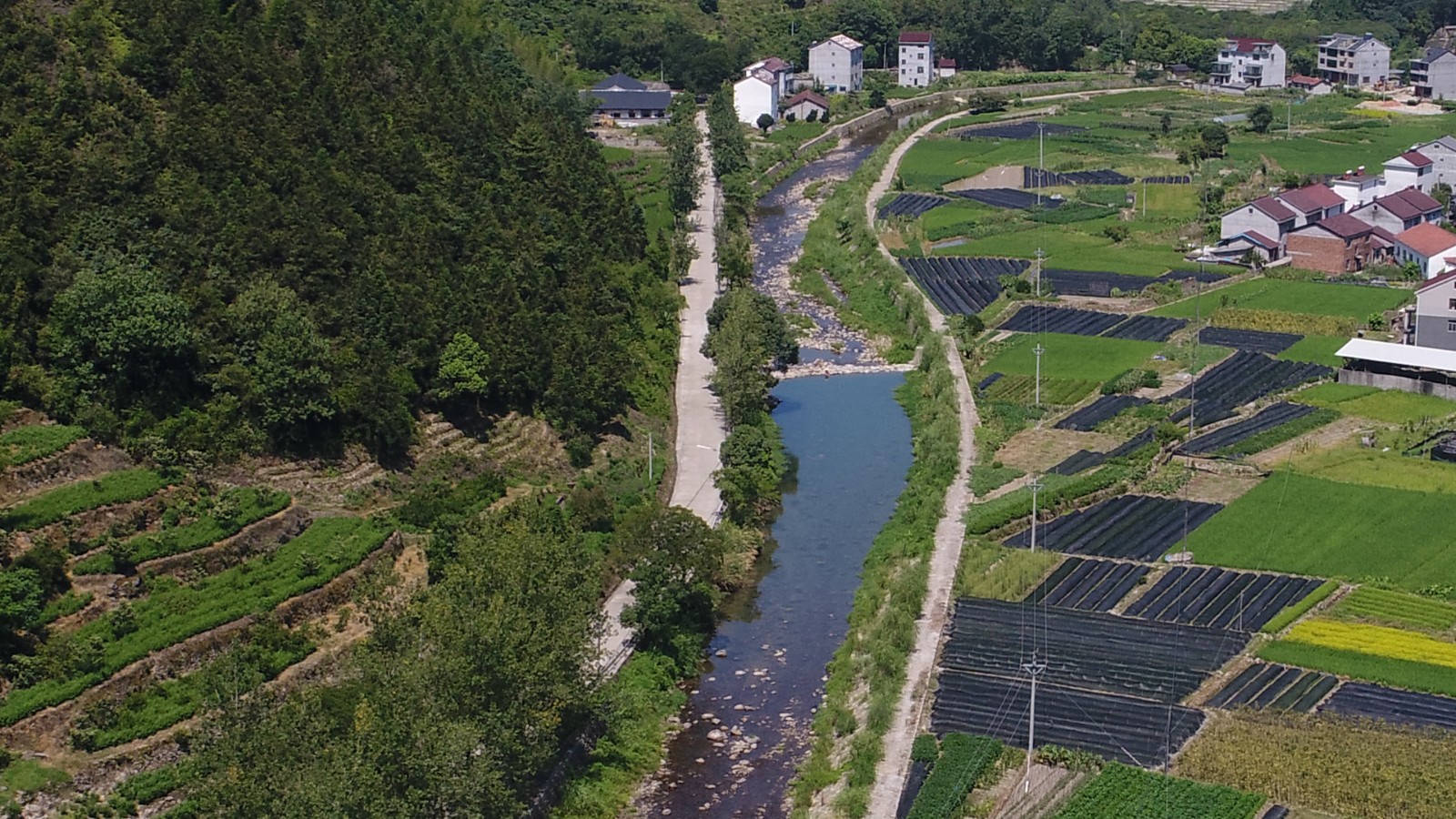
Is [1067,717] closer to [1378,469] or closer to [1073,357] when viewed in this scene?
[1378,469]

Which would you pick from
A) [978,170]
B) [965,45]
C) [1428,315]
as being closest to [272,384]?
[1428,315]

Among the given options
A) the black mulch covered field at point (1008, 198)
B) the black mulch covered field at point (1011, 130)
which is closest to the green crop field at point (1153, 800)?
the black mulch covered field at point (1008, 198)

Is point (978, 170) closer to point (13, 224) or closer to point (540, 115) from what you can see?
point (540, 115)

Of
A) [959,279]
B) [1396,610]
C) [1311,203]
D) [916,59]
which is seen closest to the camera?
[1396,610]

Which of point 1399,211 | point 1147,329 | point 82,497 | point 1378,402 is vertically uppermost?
point 82,497

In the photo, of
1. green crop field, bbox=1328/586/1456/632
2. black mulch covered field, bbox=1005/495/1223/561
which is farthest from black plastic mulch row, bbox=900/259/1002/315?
green crop field, bbox=1328/586/1456/632

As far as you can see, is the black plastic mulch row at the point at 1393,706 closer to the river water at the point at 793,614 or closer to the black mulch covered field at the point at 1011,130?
the river water at the point at 793,614

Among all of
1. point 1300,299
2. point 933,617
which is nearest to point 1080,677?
point 933,617
